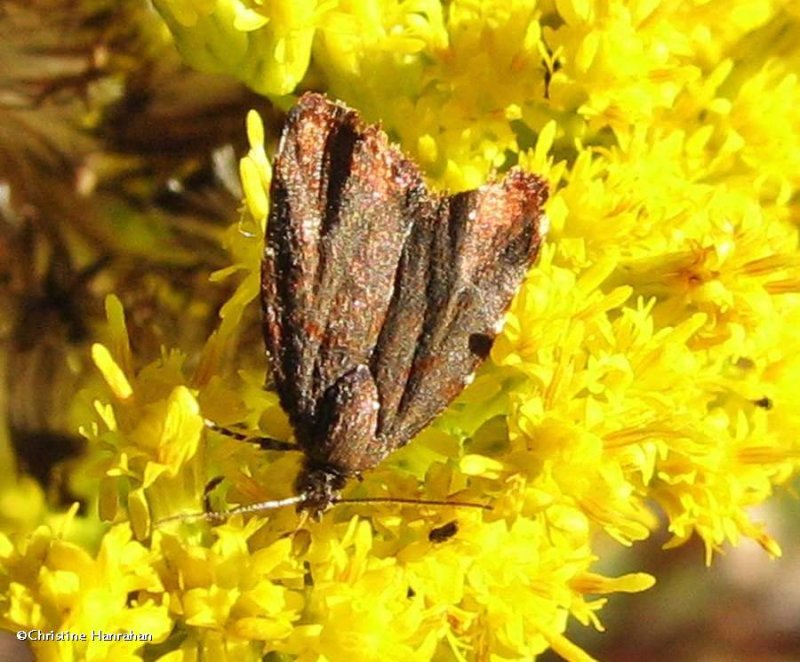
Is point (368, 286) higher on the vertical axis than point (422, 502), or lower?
higher

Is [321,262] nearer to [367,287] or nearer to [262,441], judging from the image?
[367,287]

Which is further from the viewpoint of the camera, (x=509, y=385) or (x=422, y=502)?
(x=509, y=385)

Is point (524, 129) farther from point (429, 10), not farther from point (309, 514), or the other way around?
point (309, 514)

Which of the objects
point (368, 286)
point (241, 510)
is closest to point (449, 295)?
point (368, 286)

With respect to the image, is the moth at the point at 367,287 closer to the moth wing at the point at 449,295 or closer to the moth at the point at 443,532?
the moth wing at the point at 449,295

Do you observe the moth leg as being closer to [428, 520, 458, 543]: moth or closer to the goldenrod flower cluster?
the goldenrod flower cluster

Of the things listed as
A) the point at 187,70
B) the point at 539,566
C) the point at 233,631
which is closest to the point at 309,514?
the point at 233,631

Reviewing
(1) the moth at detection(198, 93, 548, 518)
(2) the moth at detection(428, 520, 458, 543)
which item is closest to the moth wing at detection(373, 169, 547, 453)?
(1) the moth at detection(198, 93, 548, 518)
